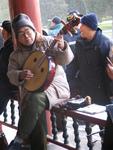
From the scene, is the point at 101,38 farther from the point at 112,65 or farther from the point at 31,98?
the point at 31,98

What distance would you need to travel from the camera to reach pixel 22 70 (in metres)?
2.72

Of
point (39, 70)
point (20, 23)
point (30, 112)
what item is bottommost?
point (30, 112)

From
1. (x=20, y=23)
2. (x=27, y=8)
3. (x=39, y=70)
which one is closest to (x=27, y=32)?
(x=20, y=23)

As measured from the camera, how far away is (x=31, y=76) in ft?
8.70

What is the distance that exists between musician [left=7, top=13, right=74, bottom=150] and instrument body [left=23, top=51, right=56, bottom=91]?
0.09 feet

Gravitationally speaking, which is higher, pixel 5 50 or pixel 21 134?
pixel 5 50

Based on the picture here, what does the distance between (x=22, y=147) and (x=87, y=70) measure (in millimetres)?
1101

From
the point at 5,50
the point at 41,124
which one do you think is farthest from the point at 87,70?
the point at 41,124

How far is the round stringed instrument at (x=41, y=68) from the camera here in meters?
2.45

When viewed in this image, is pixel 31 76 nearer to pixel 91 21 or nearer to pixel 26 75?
pixel 26 75

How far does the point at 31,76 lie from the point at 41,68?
11cm

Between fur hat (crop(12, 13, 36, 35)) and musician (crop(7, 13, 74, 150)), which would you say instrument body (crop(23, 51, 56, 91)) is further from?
fur hat (crop(12, 13, 36, 35))

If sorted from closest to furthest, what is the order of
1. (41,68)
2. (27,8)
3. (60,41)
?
(60,41) < (41,68) < (27,8)

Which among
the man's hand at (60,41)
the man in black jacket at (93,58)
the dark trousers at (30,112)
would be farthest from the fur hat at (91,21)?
the dark trousers at (30,112)
